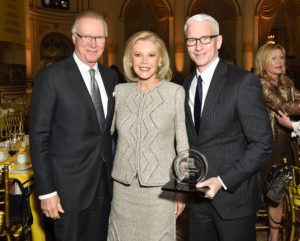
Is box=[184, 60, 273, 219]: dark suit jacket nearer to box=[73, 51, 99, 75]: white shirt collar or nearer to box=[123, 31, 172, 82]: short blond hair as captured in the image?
box=[123, 31, 172, 82]: short blond hair

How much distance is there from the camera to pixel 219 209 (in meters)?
1.84

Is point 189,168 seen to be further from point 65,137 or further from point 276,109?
point 276,109

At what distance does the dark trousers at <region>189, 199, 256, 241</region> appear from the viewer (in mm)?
1837

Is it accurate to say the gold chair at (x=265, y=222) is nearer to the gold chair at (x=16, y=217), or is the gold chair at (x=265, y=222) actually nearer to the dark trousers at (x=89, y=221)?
the dark trousers at (x=89, y=221)

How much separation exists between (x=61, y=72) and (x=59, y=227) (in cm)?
93

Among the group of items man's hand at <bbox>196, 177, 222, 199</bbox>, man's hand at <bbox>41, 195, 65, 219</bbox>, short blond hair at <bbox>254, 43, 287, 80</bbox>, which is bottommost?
man's hand at <bbox>41, 195, 65, 219</bbox>

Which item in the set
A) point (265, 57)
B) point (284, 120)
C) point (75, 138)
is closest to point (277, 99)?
point (284, 120)

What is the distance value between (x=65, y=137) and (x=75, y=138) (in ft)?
0.19

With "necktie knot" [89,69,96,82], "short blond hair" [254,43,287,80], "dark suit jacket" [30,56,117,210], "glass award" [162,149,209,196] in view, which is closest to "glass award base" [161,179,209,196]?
"glass award" [162,149,209,196]

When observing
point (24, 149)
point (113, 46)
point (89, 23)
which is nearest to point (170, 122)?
point (89, 23)

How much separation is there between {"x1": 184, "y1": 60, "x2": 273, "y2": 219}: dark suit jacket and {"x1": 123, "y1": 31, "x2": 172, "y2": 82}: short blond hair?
0.43 m

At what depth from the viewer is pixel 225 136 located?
1.81 metres

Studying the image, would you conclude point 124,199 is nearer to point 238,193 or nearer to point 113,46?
point 238,193

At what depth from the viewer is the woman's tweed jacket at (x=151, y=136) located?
80.3 inches
